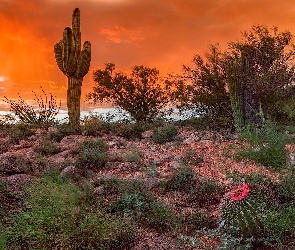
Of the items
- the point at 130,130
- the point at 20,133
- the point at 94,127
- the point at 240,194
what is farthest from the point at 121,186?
the point at 94,127

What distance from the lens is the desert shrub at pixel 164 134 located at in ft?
40.6

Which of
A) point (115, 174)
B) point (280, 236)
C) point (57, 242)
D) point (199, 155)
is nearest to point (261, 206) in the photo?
point (280, 236)

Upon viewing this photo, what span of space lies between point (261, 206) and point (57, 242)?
7.76 ft

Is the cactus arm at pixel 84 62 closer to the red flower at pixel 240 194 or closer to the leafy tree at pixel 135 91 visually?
the leafy tree at pixel 135 91

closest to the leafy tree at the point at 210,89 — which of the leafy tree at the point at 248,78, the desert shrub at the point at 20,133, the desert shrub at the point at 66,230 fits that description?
the leafy tree at the point at 248,78

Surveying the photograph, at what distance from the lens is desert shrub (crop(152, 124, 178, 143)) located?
1238cm

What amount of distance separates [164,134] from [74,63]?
5508 mm

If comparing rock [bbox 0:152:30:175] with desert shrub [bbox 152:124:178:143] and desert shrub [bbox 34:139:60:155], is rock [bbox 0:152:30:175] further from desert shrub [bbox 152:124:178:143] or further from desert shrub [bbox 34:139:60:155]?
desert shrub [bbox 152:124:178:143]

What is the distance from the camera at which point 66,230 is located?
219 inches

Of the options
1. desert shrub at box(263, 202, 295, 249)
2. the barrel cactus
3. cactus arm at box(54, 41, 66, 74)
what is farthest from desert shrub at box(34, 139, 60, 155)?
cactus arm at box(54, 41, 66, 74)

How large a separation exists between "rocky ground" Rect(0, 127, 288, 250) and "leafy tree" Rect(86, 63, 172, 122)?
6180mm

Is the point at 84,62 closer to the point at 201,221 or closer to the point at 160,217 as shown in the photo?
the point at 160,217

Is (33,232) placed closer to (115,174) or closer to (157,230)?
(157,230)

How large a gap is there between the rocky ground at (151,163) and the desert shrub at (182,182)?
196 mm
